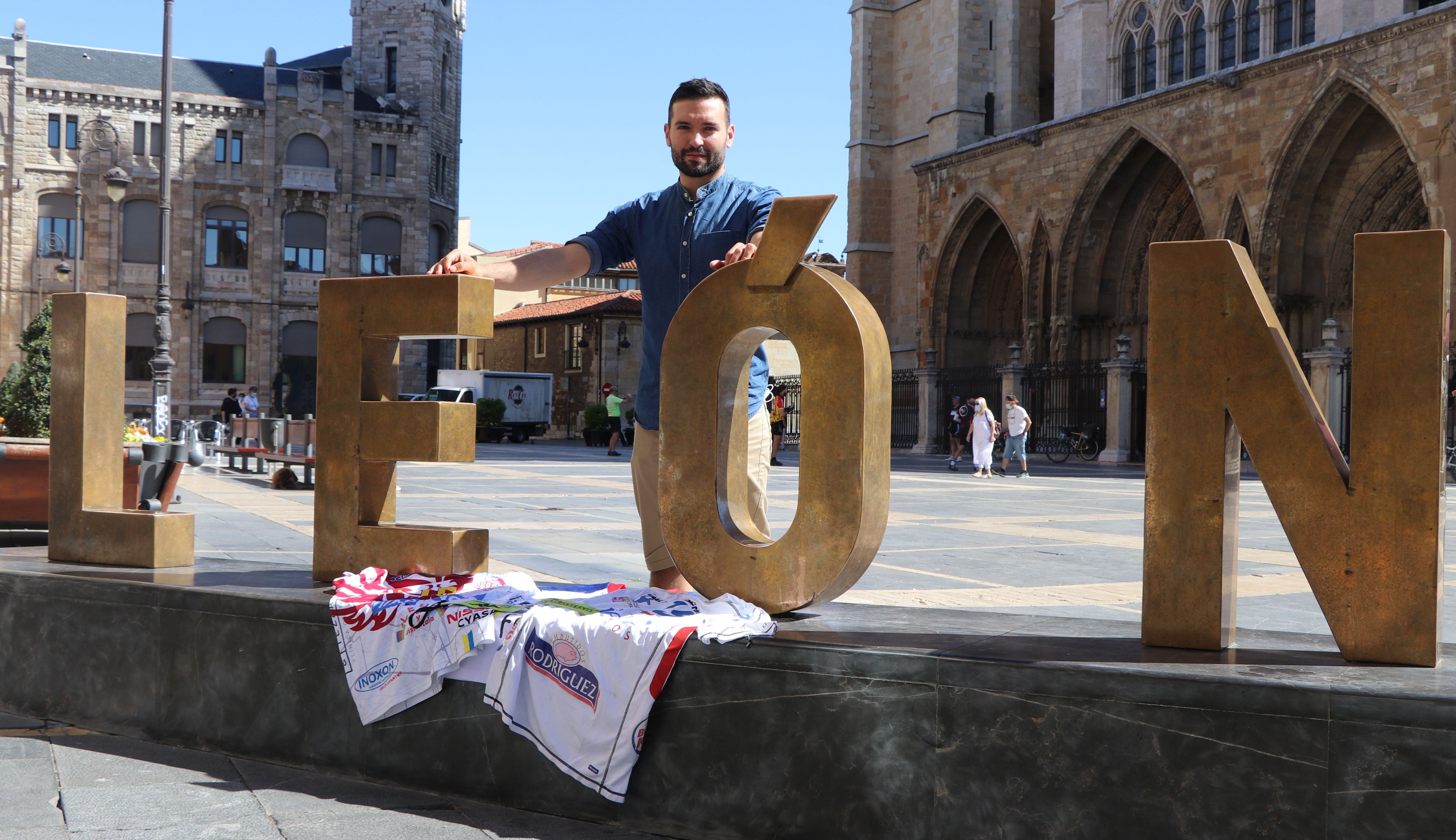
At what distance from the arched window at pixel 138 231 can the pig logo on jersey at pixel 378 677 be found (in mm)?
41423

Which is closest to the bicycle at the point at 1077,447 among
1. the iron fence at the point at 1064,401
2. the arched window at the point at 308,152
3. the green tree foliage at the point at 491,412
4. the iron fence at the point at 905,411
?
the iron fence at the point at 1064,401

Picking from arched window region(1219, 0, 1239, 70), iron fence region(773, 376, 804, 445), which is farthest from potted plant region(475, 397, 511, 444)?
arched window region(1219, 0, 1239, 70)

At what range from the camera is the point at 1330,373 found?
19.0 meters

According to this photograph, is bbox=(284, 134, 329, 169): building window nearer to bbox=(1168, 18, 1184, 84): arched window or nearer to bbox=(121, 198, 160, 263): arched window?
bbox=(121, 198, 160, 263): arched window

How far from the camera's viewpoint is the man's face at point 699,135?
12.3 ft

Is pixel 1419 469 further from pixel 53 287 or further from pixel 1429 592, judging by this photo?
pixel 53 287

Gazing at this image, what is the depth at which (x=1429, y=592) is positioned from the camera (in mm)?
→ 2617

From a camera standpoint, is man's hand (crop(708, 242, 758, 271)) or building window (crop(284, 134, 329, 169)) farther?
building window (crop(284, 134, 329, 169))

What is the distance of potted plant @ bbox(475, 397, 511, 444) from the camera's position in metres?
38.1

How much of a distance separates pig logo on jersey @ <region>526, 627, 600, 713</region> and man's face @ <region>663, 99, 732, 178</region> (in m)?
1.54

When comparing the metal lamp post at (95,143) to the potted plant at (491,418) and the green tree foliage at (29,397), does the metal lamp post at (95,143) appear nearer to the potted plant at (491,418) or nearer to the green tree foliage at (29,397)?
the potted plant at (491,418)

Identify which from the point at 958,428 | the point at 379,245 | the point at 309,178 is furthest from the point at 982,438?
the point at 309,178

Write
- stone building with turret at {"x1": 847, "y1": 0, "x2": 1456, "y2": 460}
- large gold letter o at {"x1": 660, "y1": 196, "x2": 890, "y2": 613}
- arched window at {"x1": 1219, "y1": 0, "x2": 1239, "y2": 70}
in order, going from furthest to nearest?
arched window at {"x1": 1219, "y1": 0, "x2": 1239, "y2": 70} → stone building with turret at {"x1": 847, "y1": 0, "x2": 1456, "y2": 460} → large gold letter o at {"x1": 660, "y1": 196, "x2": 890, "y2": 613}

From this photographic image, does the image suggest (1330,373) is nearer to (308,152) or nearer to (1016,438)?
(1016,438)
